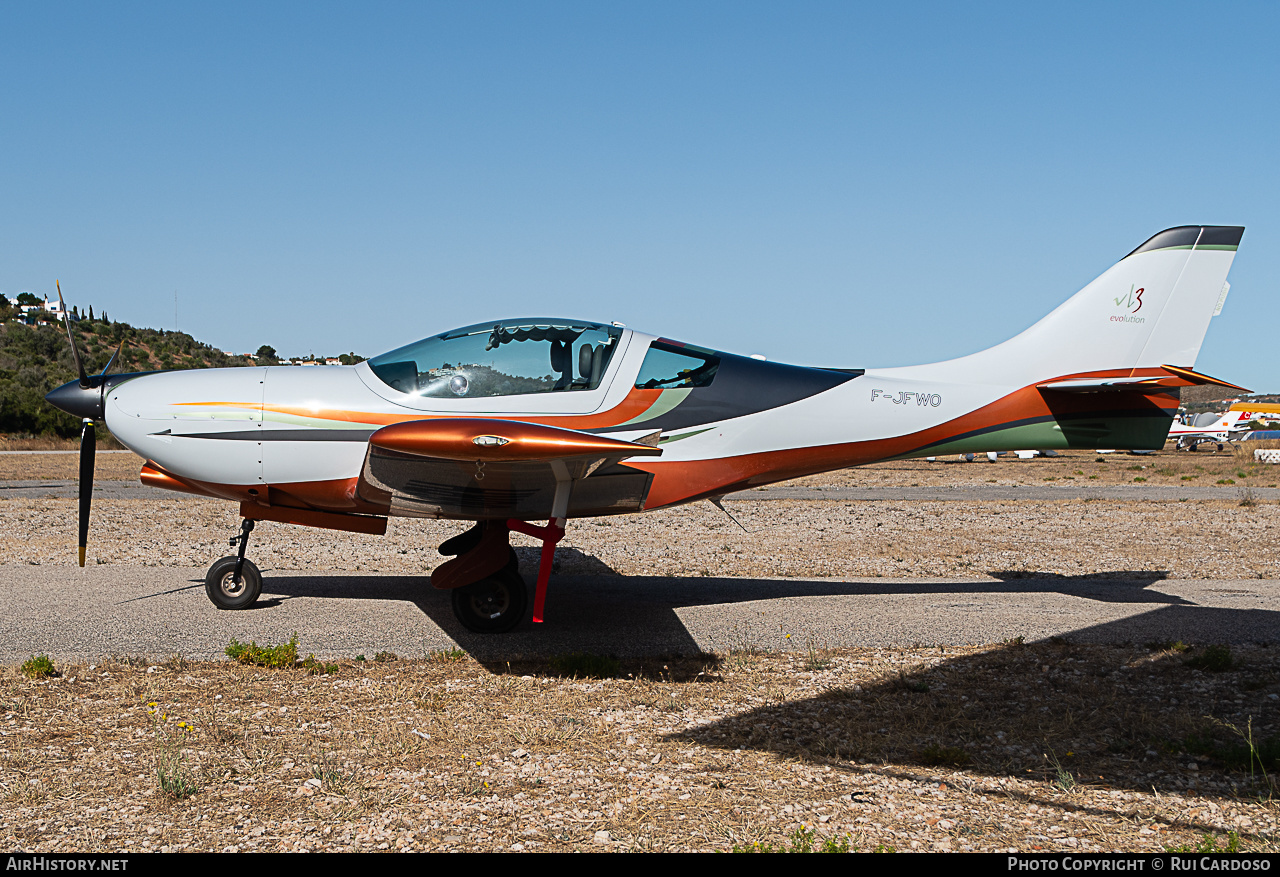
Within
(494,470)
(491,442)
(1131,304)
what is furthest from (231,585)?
(1131,304)

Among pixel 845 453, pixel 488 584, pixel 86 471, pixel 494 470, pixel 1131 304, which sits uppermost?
pixel 1131 304

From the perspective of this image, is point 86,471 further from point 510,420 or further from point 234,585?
point 510,420

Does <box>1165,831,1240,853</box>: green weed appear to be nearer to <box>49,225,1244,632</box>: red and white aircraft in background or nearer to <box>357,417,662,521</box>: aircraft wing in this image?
<box>357,417,662,521</box>: aircraft wing

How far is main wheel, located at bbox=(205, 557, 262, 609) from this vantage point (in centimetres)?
811

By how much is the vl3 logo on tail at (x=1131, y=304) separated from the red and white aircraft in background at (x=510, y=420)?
28.6 inches

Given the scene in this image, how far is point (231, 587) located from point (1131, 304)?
9.43 meters

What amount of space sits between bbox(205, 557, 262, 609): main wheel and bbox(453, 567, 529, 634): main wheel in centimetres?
216

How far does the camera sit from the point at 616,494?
24.6 ft

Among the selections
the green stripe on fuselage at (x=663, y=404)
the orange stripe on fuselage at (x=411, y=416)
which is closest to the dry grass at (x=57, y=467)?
the orange stripe on fuselage at (x=411, y=416)

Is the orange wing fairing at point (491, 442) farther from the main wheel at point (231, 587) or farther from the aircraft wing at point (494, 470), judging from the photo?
the main wheel at point (231, 587)

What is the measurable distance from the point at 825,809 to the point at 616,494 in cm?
377

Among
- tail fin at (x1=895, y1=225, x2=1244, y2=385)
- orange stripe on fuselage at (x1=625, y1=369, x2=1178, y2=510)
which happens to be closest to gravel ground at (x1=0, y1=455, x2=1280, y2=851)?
orange stripe on fuselage at (x1=625, y1=369, x2=1178, y2=510)

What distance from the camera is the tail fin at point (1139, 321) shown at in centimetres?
871

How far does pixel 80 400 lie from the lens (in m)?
7.43
